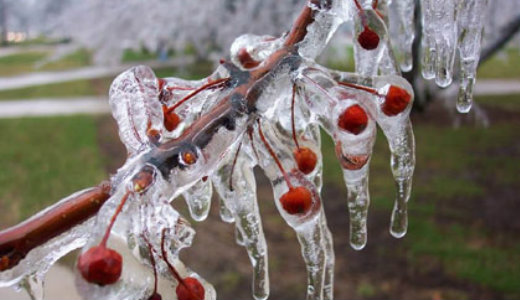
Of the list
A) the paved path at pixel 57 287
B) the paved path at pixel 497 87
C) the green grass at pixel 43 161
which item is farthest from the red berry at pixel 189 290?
the paved path at pixel 497 87

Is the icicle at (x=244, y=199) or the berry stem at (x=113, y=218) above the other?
the berry stem at (x=113, y=218)

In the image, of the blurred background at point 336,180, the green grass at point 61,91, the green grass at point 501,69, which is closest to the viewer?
the blurred background at point 336,180

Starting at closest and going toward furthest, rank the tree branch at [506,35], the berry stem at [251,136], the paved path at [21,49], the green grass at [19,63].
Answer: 1. the berry stem at [251,136]
2. the tree branch at [506,35]
3. the green grass at [19,63]
4. the paved path at [21,49]

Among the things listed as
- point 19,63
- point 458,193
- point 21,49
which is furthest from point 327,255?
point 21,49

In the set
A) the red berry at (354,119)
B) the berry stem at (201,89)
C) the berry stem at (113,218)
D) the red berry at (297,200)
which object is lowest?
the red berry at (297,200)

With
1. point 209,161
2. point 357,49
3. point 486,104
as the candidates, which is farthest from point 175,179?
point 486,104

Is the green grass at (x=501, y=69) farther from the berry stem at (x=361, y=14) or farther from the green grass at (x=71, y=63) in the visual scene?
the berry stem at (x=361, y=14)

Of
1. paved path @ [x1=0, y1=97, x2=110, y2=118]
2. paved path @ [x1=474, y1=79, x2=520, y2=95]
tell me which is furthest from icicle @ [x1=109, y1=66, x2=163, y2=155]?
A: paved path @ [x1=474, y1=79, x2=520, y2=95]

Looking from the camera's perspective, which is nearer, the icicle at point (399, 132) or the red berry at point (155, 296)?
the red berry at point (155, 296)
